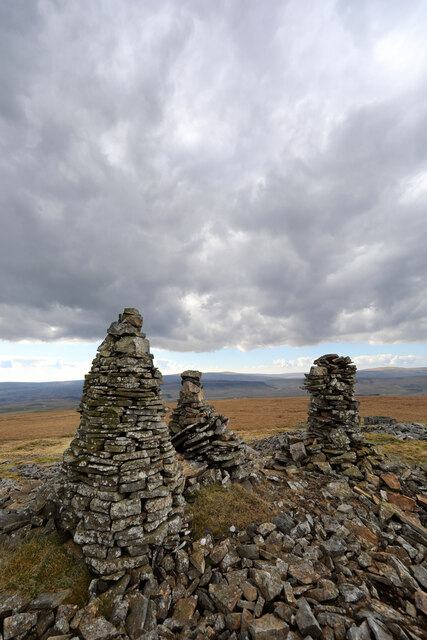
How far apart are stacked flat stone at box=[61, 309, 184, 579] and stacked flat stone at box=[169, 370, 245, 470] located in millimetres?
3164

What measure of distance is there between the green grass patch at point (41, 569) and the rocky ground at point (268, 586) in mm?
338

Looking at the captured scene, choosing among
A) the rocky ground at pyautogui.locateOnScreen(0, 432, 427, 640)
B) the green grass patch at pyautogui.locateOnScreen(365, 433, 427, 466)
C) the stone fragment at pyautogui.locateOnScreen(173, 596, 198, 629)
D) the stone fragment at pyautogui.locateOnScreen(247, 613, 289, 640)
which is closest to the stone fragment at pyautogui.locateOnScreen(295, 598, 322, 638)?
the rocky ground at pyautogui.locateOnScreen(0, 432, 427, 640)

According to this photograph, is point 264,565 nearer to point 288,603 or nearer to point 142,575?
point 288,603

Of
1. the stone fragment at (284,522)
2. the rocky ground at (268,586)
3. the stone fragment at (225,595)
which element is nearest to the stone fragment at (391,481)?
the rocky ground at (268,586)

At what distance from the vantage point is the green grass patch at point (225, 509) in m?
10.7

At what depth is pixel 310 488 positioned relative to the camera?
47.3ft

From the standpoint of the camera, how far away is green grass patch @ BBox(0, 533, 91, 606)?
795cm

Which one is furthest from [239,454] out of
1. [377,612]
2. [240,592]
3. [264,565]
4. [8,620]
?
[8,620]

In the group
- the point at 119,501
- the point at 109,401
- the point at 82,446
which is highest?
the point at 109,401

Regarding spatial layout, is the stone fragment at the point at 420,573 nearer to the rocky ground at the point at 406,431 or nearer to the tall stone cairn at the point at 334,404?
the tall stone cairn at the point at 334,404

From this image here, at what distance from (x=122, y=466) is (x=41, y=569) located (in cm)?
363

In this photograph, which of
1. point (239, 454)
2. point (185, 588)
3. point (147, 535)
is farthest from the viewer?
point (239, 454)

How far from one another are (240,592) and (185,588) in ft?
5.69

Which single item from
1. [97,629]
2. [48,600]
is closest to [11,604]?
[48,600]
